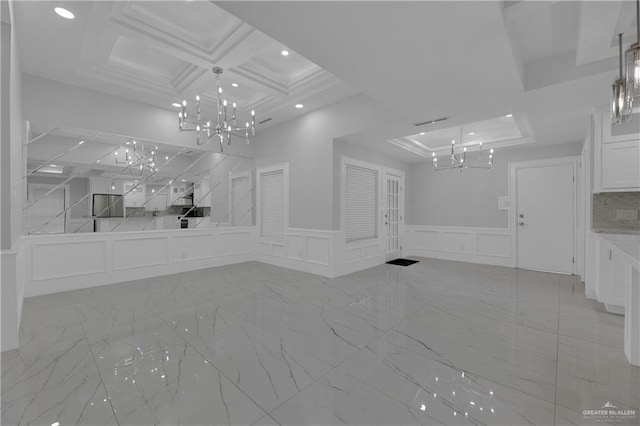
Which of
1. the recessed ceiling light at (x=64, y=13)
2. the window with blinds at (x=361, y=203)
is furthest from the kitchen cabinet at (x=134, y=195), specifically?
the window with blinds at (x=361, y=203)

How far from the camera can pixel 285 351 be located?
7.32 feet

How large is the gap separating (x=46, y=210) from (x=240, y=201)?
10.6 ft

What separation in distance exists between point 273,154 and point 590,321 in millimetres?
5516

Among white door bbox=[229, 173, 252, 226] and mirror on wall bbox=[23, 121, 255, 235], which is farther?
white door bbox=[229, 173, 252, 226]

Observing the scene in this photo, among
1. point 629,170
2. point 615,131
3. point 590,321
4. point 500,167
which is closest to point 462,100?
point 615,131

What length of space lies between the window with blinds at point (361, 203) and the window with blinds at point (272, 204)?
1447 mm

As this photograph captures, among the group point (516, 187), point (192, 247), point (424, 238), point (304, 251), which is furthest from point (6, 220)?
point (516, 187)

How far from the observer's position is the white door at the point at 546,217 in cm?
→ 518

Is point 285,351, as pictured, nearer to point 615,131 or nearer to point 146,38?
point 146,38

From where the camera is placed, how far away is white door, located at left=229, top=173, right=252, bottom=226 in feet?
20.7


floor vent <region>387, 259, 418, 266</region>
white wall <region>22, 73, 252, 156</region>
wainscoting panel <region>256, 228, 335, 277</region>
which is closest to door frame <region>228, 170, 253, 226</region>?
wainscoting panel <region>256, 228, 335, 277</region>

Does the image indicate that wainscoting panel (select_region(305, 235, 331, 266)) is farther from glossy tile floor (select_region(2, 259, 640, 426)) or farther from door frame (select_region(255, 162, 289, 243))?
glossy tile floor (select_region(2, 259, 640, 426))

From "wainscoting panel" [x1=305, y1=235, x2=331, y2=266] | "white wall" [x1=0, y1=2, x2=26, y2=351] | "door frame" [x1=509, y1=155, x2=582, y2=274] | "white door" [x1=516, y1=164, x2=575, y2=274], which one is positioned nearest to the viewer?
"white wall" [x1=0, y1=2, x2=26, y2=351]

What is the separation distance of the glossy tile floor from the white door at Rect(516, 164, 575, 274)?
69.7 inches
